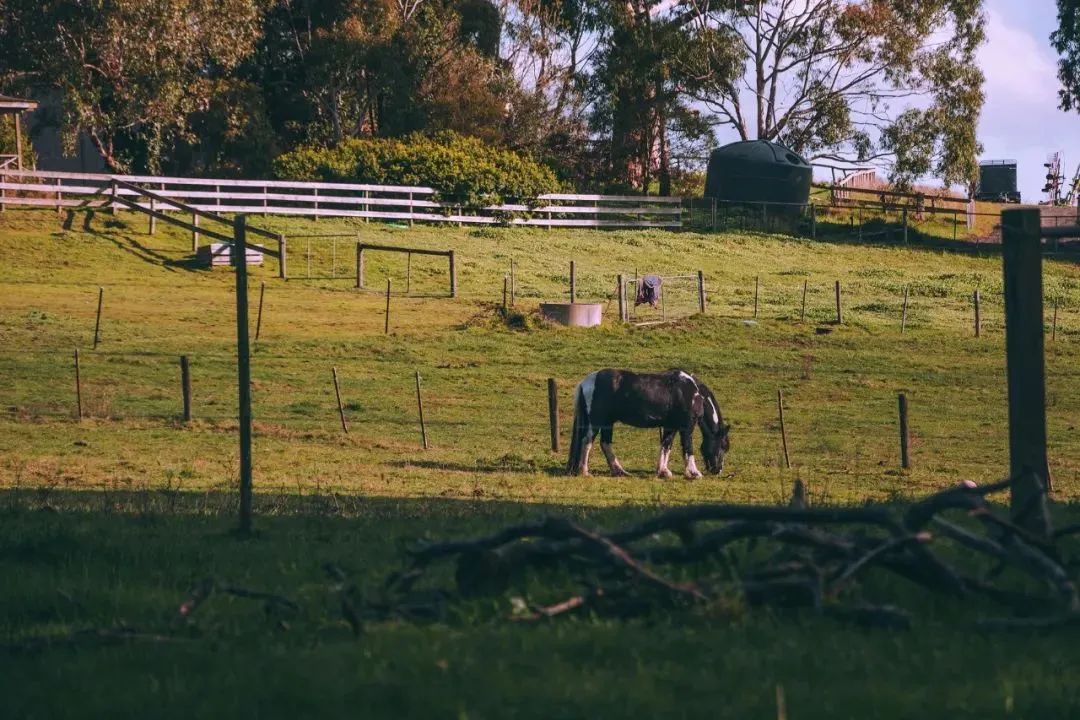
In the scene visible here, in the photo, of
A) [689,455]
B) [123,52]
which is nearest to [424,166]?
[123,52]

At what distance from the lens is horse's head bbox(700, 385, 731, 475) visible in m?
23.7

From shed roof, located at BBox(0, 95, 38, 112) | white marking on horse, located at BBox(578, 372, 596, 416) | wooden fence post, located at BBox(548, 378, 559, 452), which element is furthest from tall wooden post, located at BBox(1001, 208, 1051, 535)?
shed roof, located at BBox(0, 95, 38, 112)

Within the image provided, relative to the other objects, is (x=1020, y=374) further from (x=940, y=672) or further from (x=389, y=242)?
(x=389, y=242)

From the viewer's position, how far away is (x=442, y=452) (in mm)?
24234

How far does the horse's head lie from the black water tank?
129 ft

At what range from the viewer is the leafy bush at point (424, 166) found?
5566cm

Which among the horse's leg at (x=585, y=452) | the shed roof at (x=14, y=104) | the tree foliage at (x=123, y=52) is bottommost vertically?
the horse's leg at (x=585, y=452)

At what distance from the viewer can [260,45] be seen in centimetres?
6062

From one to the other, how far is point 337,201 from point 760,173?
62.3 feet

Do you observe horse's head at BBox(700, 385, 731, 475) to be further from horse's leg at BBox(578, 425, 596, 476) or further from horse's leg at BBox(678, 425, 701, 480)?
horse's leg at BBox(578, 425, 596, 476)

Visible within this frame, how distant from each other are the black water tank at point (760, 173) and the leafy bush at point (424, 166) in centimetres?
976

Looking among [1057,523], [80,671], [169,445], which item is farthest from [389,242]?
[80,671]

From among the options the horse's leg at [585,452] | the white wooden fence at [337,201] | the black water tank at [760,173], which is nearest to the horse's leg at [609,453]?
the horse's leg at [585,452]

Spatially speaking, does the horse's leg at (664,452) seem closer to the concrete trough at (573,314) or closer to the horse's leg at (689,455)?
the horse's leg at (689,455)
